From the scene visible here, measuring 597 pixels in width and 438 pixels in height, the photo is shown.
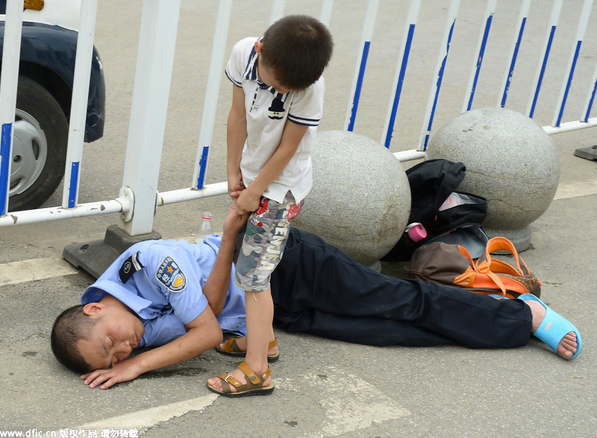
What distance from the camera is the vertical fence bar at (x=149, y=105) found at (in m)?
3.29

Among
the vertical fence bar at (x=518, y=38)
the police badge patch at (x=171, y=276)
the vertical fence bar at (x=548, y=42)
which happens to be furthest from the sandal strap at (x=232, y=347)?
the vertical fence bar at (x=548, y=42)

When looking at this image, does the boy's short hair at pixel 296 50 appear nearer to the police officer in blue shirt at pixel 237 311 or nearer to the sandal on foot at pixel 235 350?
the police officer in blue shirt at pixel 237 311

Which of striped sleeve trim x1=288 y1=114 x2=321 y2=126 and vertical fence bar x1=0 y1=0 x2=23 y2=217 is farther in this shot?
vertical fence bar x1=0 y1=0 x2=23 y2=217

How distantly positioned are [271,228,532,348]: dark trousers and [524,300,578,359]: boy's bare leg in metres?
0.06

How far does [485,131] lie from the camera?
4.42 m

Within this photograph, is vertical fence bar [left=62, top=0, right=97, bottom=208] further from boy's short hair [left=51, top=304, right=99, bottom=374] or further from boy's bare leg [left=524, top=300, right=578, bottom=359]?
boy's bare leg [left=524, top=300, right=578, bottom=359]

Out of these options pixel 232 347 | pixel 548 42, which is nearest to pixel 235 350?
pixel 232 347

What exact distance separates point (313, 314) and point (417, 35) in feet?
26.8

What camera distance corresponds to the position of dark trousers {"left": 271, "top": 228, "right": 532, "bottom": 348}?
10.6ft

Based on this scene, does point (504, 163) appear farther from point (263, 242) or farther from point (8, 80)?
point (8, 80)

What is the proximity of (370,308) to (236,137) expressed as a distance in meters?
1.02

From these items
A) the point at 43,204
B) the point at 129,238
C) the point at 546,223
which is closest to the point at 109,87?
the point at 43,204

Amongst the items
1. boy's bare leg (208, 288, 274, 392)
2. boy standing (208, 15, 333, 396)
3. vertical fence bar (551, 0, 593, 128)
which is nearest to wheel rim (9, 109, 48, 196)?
boy standing (208, 15, 333, 396)

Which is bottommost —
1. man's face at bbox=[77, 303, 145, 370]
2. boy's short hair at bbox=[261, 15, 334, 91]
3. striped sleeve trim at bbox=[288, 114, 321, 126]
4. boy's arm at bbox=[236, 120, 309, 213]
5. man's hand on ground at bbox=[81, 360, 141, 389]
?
man's hand on ground at bbox=[81, 360, 141, 389]
